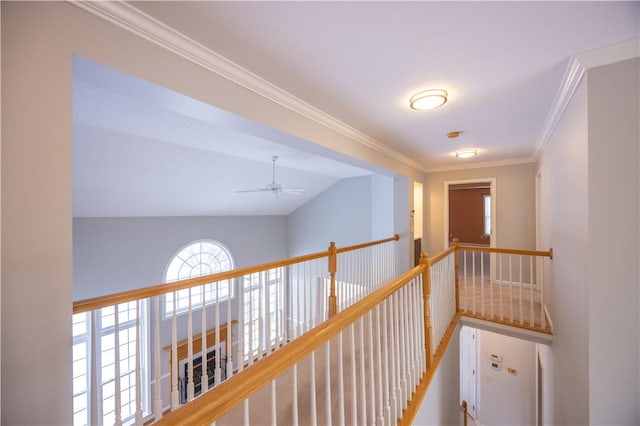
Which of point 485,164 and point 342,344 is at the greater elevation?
point 485,164

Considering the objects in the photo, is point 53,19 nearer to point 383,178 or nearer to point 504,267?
point 383,178

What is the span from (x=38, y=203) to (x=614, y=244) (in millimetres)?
2914

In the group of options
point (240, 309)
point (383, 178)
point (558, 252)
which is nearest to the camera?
point (240, 309)

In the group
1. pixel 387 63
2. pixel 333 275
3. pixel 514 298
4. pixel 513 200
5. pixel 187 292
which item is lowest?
pixel 187 292

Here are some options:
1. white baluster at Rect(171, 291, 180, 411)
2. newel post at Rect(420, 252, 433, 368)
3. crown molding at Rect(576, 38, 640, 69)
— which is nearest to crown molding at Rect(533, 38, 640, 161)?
crown molding at Rect(576, 38, 640, 69)

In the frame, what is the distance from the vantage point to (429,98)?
2.04 meters

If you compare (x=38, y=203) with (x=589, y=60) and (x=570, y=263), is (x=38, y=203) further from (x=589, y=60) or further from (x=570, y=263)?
(x=570, y=263)

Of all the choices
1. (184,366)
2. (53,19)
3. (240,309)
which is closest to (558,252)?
(240,309)

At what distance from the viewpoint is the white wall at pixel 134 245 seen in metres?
4.68

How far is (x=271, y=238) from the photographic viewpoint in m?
8.05

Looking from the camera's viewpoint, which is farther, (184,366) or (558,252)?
(184,366)

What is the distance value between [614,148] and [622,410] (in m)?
1.56

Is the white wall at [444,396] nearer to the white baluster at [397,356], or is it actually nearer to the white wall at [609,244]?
A: the white baluster at [397,356]

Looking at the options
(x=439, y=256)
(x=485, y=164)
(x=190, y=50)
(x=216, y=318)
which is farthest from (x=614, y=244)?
(x=485, y=164)
